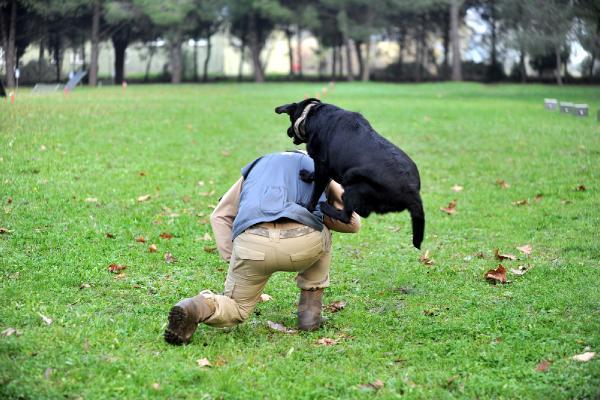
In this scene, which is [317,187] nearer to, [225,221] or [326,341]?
[225,221]

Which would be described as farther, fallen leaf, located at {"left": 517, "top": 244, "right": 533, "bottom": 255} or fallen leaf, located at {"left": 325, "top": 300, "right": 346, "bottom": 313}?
fallen leaf, located at {"left": 517, "top": 244, "right": 533, "bottom": 255}

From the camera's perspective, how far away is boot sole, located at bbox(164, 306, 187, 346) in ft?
16.3

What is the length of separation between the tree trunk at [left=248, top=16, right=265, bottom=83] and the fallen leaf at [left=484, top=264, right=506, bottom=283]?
4859cm

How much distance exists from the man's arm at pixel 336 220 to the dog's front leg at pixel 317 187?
0.13m

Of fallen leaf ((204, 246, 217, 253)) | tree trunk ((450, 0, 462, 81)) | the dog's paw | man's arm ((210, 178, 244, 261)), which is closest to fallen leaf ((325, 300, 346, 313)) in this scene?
man's arm ((210, 178, 244, 261))

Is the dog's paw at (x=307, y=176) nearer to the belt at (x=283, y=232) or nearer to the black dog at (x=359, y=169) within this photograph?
the black dog at (x=359, y=169)

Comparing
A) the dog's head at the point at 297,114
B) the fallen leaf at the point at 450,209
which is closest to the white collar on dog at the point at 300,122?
the dog's head at the point at 297,114

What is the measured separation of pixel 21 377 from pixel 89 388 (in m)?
0.37

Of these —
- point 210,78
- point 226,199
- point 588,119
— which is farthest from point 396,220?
point 210,78

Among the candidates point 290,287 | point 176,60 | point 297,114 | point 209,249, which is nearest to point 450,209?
point 209,249

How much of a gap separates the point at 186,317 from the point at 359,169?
4.71ft

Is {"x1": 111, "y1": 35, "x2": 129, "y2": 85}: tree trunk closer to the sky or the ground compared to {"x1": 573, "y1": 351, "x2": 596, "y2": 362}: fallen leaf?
closer to the sky

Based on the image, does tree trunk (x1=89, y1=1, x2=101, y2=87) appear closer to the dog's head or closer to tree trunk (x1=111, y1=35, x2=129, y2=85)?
tree trunk (x1=111, y1=35, x2=129, y2=85)

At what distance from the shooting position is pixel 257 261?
16.8 ft
